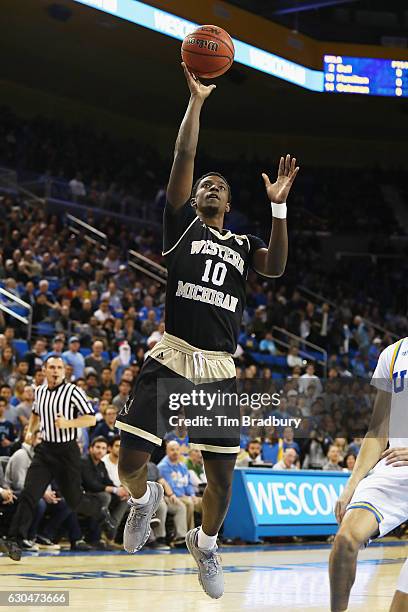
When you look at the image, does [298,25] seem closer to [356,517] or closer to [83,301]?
[83,301]

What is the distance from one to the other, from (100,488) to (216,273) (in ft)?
22.4

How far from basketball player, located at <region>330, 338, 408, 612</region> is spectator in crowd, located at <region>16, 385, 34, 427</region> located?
27.1 feet

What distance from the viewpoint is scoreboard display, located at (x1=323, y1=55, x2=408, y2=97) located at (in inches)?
944

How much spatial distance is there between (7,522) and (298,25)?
17.1 m

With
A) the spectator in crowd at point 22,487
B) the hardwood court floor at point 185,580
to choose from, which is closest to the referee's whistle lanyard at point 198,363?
the hardwood court floor at point 185,580

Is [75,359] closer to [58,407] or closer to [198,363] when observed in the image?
[58,407]

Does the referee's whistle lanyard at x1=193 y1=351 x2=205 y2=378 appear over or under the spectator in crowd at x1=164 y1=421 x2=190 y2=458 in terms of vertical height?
over

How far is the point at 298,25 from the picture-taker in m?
25.2

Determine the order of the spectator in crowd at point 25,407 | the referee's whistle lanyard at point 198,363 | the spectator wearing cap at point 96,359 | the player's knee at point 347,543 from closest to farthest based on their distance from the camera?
the player's knee at point 347,543
the referee's whistle lanyard at point 198,363
the spectator in crowd at point 25,407
the spectator wearing cap at point 96,359

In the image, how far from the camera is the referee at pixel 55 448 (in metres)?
10.9

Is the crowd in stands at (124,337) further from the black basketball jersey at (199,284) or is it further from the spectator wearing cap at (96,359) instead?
the black basketball jersey at (199,284)

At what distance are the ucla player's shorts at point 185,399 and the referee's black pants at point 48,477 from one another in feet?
16.4

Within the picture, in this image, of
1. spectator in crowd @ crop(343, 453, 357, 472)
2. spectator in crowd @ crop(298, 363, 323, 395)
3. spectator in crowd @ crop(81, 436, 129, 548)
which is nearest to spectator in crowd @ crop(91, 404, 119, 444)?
spectator in crowd @ crop(81, 436, 129, 548)

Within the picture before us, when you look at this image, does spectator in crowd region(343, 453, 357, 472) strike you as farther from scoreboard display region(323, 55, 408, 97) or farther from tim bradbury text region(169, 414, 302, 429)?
scoreboard display region(323, 55, 408, 97)
